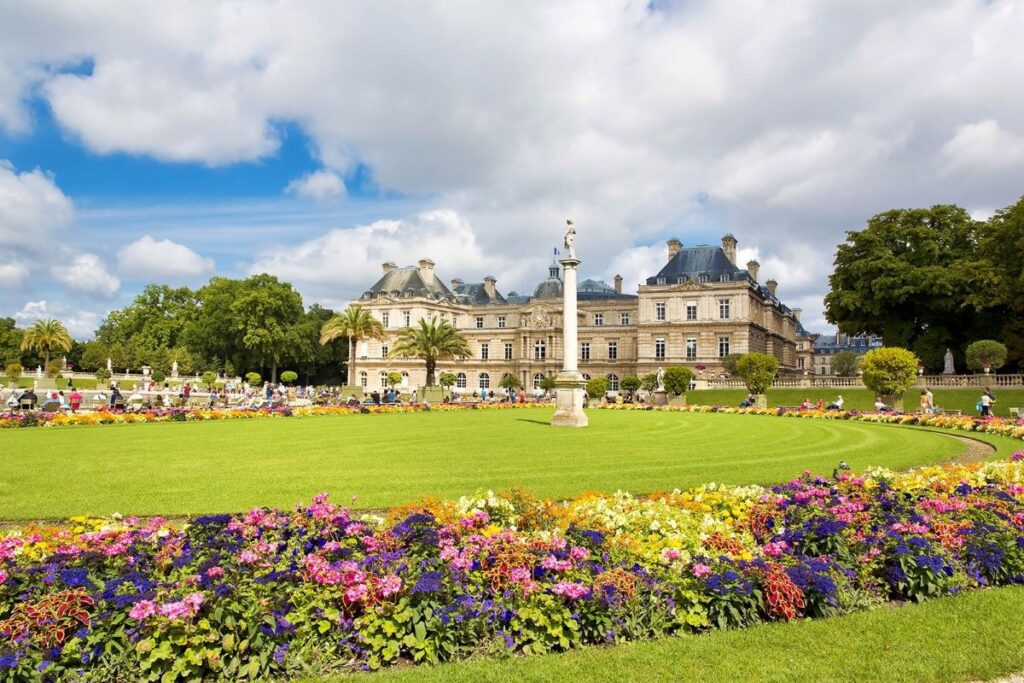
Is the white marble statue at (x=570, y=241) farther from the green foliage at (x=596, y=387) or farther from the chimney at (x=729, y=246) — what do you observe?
the chimney at (x=729, y=246)

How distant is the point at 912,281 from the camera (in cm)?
4725

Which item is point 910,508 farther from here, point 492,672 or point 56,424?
point 56,424

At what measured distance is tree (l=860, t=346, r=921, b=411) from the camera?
3350 centimetres

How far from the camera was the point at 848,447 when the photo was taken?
60.9 feet

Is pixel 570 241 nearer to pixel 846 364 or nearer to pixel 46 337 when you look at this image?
pixel 46 337

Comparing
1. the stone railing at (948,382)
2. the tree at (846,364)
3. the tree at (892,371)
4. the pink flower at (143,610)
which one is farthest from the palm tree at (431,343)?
the tree at (846,364)

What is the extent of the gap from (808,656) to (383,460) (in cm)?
1123

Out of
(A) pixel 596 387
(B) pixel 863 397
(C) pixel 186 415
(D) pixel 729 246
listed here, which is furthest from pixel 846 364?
(C) pixel 186 415

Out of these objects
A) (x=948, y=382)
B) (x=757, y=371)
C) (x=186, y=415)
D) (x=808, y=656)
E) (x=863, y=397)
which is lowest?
(x=808, y=656)

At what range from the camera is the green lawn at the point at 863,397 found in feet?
124

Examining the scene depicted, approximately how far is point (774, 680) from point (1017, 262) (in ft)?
154

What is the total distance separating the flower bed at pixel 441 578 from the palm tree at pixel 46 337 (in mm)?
86138

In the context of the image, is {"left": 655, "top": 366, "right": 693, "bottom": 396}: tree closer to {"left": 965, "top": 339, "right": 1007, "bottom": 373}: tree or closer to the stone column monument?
{"left": 965, "top": 339, "right": 1007, "bottom": 373}: tree

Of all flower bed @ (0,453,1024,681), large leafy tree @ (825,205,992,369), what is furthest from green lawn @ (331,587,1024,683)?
large leafy tree @ (825,205,992,369)
